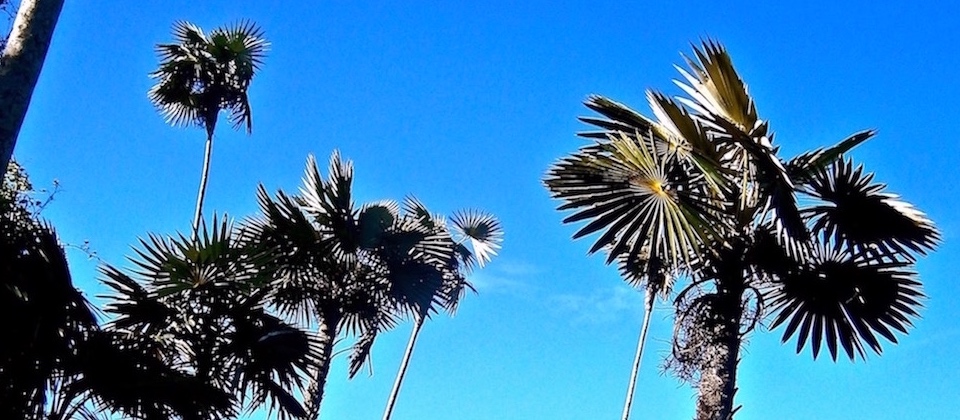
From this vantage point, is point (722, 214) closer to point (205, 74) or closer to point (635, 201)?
point (635, 201)

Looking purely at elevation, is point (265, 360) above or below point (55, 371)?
above

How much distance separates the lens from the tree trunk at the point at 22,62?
4.34 meters

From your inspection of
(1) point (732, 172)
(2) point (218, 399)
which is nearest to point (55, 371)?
(2) point (218, 399)

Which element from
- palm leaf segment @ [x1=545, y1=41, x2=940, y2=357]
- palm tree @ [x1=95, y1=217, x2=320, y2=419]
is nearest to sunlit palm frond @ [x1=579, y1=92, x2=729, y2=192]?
palm leaf segment @ [x1=545, y1=41, x2=940, y2=357]

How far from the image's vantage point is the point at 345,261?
1227cm

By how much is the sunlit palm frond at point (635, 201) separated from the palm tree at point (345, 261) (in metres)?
5.31

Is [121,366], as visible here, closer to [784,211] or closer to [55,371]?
[55,371]

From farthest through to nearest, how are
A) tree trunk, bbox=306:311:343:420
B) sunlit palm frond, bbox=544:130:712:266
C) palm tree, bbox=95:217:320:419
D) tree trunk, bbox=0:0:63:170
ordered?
tree trunk, bbox=306:311:343:420
palm tree, bbox=95:217:320:419
sunlit palm frond, bbox=544:130:712:266
tree trunk, bbox=0:0:63:170

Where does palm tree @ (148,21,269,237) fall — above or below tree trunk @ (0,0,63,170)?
above

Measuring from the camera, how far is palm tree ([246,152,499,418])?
11.7 metres

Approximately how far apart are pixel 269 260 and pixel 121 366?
9.28 feet

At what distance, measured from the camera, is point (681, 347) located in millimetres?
7117

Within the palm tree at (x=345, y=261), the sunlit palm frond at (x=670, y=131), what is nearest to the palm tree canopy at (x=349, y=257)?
the palm tree at (x=345, y=261)

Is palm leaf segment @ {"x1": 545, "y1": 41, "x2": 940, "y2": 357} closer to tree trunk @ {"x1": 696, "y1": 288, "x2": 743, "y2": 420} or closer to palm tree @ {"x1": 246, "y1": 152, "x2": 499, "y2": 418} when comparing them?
tree trunk @ {"x1": 696, "y1": 288, "x2": 743, "y2": 420}
